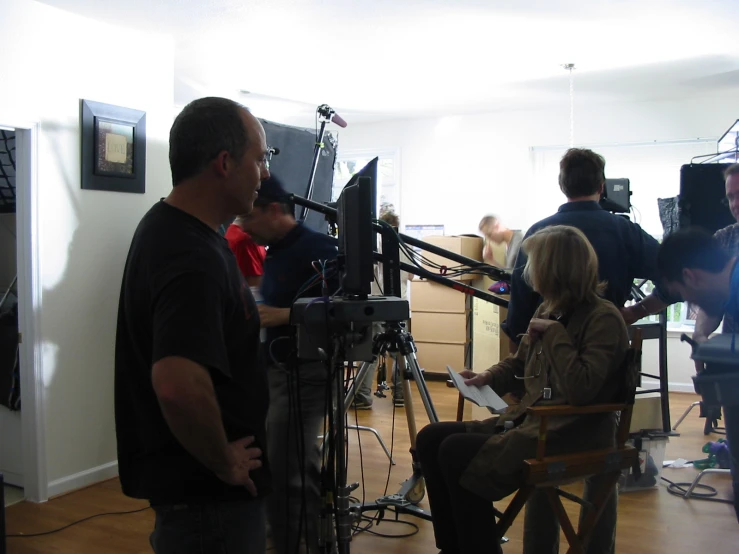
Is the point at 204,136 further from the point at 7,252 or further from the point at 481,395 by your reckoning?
the point at 7,252

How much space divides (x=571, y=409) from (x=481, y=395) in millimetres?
326

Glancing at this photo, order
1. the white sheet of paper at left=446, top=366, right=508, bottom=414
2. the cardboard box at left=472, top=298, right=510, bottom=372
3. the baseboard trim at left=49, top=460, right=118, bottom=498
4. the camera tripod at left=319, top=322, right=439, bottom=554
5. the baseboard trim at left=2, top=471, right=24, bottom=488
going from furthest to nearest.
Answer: the cardboard box at left=472, top=298, right=510, bottom=372, the baseboard trim at left=2, top=471, right=24, bottom=488, the baseboard trim at left=49, top=460, right=118, bottom=498, the white sheet of paper at left=446, top=366, right=508, bottom=414, the camera tripod at left=319, top=322, right=439, bottom=554

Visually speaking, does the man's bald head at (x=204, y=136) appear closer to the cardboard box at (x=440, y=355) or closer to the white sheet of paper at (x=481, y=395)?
the white sheet of paper at (x=481, y=395)

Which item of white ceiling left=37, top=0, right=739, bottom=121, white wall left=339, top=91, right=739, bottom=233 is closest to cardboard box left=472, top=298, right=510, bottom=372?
white wall left=339, top=91, right=739, bottom=233

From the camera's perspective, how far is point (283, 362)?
84.2 inches

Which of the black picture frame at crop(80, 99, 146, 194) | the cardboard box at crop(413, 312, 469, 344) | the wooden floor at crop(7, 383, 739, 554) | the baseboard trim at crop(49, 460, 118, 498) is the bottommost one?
the wooden floor at crop(7, 383, 739, 554)

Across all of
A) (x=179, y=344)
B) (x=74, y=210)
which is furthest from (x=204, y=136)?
(x=74, y=210)

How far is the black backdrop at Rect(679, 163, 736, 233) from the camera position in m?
3.78

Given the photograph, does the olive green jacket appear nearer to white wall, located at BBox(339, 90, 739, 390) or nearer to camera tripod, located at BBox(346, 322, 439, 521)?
camera tripod, located at BBox(346, 322, 439, 521)

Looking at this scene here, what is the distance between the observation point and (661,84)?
18.2ft

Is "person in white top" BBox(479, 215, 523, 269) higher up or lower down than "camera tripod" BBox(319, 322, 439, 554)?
higher up

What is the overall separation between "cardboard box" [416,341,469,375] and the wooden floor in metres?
2.58

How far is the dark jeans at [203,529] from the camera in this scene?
115 cm

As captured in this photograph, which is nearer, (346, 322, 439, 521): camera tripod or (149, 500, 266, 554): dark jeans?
(149, 500, 266, 554): dark jeans
